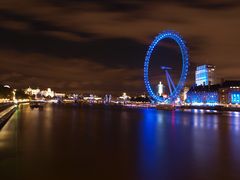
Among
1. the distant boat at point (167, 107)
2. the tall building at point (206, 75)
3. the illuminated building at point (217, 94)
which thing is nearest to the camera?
the distant boat at point (167, 107)

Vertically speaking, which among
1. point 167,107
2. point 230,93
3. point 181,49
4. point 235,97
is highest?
point 181,49

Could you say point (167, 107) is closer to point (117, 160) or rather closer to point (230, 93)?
point (230, 93)

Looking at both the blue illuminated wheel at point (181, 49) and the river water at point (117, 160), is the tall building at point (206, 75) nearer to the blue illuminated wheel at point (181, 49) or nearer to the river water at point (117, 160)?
the blue illuminated wheel at point (181, 49)

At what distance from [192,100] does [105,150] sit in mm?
130151

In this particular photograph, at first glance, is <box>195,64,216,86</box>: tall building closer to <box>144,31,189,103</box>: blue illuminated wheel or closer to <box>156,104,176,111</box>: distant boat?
<box>156,104,176,111</box>: distant boat

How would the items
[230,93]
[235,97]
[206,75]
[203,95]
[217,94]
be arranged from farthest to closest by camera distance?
1. [206,75]
2. [203,95]
3. [217,94]
4. [230,93]
5. [235,97]

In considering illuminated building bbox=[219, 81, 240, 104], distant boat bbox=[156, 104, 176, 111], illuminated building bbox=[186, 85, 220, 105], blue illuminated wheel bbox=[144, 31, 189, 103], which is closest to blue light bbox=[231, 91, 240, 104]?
illuminated building bbox=[219, 81, 240, 104]

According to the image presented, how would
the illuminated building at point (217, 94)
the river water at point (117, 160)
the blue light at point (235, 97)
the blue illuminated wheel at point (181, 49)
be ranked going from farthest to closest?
the illuminated building at point (217, 94) → the blue light at point (235, 97) → the blue illuminated wheel at point (181, 49) → the river water at point (117, 160)

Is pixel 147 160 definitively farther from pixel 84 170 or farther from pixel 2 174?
pixel 2 174

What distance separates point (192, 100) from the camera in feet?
478

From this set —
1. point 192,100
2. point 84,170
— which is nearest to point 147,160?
point 84,170

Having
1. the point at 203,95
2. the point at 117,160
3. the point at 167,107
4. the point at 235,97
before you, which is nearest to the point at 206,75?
the point at 203,95

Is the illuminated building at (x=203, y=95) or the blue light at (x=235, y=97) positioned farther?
the illuminated building at (x=203, y=95)

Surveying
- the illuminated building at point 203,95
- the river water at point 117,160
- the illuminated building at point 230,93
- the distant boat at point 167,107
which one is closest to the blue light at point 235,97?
the illuminated building at point 230,93
